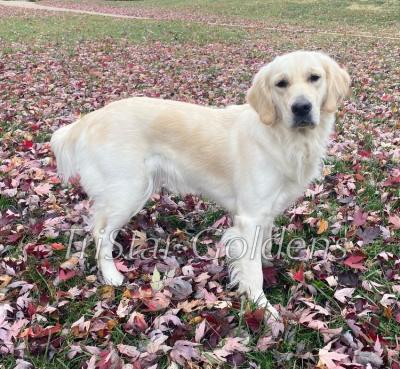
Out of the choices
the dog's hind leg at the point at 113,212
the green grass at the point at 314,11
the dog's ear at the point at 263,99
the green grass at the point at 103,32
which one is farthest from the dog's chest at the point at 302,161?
the green grass at the point at 314,11

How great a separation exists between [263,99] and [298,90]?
244mm

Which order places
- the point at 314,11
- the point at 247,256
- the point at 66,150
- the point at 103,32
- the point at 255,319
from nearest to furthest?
the point at 255,319 → the point at 247,256 → the point at 66,150 → the point at 103,32 → the point at 314,11

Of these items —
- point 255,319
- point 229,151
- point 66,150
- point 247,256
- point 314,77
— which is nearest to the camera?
point 255,319

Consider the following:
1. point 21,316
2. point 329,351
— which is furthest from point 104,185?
point 329,351

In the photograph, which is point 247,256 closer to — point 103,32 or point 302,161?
point 302,161

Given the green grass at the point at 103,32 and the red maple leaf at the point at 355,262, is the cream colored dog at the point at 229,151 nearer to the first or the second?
the red maple leaf at the point at 355,262

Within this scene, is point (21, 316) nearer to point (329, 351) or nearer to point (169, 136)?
point (169, 136)

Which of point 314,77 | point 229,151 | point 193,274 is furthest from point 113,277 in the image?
point 314,77

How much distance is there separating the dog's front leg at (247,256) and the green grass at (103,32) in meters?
12.7

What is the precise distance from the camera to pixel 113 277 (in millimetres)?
3352

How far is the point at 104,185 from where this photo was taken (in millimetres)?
3445

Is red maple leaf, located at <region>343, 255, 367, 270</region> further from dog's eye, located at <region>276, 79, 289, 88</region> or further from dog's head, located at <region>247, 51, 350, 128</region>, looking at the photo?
dog's eye, located at <region>276, 79, 289, 88</region>

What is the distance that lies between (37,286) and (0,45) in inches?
470

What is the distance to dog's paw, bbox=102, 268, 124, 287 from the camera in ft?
10.9
